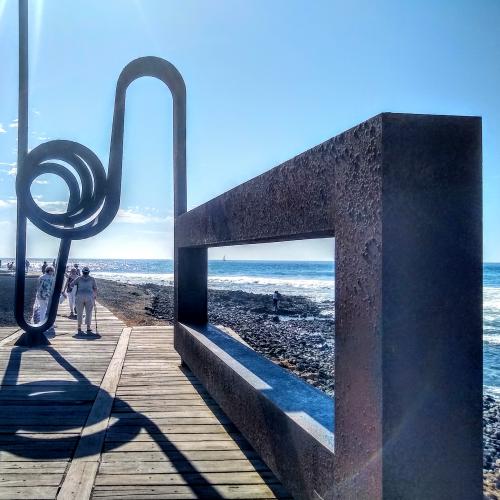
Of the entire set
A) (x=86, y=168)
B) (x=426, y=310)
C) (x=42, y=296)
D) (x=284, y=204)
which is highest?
(x=86, y=168)

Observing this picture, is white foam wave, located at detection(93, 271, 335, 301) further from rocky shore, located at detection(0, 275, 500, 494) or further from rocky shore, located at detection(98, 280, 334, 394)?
rocky shore, located at detection(0, 275, 500, 494)

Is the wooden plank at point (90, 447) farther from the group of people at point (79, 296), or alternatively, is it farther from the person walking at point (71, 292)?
the person walking at point (71, 292)

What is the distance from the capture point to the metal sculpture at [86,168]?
22.8ft

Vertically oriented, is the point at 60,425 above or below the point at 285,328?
above

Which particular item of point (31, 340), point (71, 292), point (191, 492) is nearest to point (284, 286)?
point (71, 292)

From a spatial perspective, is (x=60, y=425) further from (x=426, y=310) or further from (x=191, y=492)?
(x=426, y=310)

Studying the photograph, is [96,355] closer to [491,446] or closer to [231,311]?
[491,446]

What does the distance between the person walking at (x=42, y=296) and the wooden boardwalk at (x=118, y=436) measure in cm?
310

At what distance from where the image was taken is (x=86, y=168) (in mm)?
7234

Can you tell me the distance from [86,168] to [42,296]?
445 cm

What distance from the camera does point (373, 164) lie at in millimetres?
2027

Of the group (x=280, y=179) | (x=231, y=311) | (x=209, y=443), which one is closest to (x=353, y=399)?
(x=280, y=179)

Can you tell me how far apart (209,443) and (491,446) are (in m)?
5.58

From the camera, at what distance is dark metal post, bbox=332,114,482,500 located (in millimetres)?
1914
